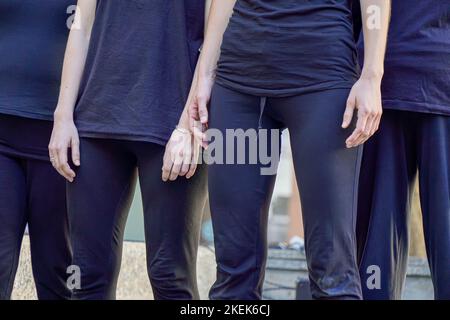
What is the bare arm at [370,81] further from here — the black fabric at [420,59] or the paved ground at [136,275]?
the paved ground at [136,275]

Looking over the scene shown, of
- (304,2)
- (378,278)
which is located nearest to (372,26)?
(304,2)

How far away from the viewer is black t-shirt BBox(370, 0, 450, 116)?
3.07 metres

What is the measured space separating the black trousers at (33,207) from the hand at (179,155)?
662 millimetres

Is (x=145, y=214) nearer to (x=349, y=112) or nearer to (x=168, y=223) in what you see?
(x=168, y=223)

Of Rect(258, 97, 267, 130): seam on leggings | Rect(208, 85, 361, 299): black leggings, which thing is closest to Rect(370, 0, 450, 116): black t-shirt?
Rect(208, 85, 361, 299): black leggings

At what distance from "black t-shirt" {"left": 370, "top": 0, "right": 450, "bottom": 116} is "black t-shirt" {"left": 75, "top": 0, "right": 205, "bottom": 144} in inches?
28.5

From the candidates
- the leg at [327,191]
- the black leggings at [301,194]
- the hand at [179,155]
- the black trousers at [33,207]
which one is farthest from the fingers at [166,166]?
the black trousers at [33,207]

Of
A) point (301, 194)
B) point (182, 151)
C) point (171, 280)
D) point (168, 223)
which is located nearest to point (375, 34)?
point (301, 194)

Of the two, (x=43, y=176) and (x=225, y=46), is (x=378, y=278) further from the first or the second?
(x=43, y=176)

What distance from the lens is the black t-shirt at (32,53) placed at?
3.51 m

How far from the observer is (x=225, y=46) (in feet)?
9.63

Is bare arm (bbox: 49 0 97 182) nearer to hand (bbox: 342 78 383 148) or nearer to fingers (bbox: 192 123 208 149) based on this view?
fingers (bbox: 192 123 208 149)

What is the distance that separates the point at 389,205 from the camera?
318 centimetres

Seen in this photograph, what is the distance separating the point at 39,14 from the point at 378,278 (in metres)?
1.65
